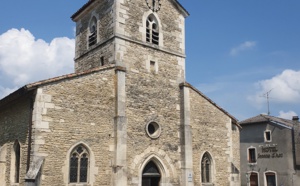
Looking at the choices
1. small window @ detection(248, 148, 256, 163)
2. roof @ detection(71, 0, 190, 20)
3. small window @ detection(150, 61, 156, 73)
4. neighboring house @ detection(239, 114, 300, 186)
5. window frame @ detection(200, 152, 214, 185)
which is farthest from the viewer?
small window @ detection(248, 148, 256, 163)

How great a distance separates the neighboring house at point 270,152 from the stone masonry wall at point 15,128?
2073cm

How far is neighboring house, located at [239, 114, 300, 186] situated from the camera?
25.8m

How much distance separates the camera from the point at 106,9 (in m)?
15.4

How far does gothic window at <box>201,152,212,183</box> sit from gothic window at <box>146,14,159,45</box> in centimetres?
597

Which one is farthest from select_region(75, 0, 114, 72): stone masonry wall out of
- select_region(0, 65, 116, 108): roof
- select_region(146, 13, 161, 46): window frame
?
select_region(0, 65, 116, 108): roof

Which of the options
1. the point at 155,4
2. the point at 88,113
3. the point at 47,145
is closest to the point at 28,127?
the point at 47,145

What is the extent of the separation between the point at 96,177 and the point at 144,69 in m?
5.16

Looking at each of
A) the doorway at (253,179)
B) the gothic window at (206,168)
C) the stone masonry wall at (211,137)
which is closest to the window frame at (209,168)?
the gothic window at (206,168)

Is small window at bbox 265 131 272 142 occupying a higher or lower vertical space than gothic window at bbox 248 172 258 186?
higher

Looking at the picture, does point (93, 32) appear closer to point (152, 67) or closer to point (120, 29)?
point (120, 29)

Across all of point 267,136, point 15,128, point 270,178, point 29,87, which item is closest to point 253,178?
point 270,178

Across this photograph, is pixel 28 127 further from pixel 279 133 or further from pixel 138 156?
pixel 279 133

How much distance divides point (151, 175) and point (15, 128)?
5.79 meters

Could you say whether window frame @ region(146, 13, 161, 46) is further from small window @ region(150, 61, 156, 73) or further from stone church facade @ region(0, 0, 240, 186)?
small window @ region(150, 61, 156, 73)
